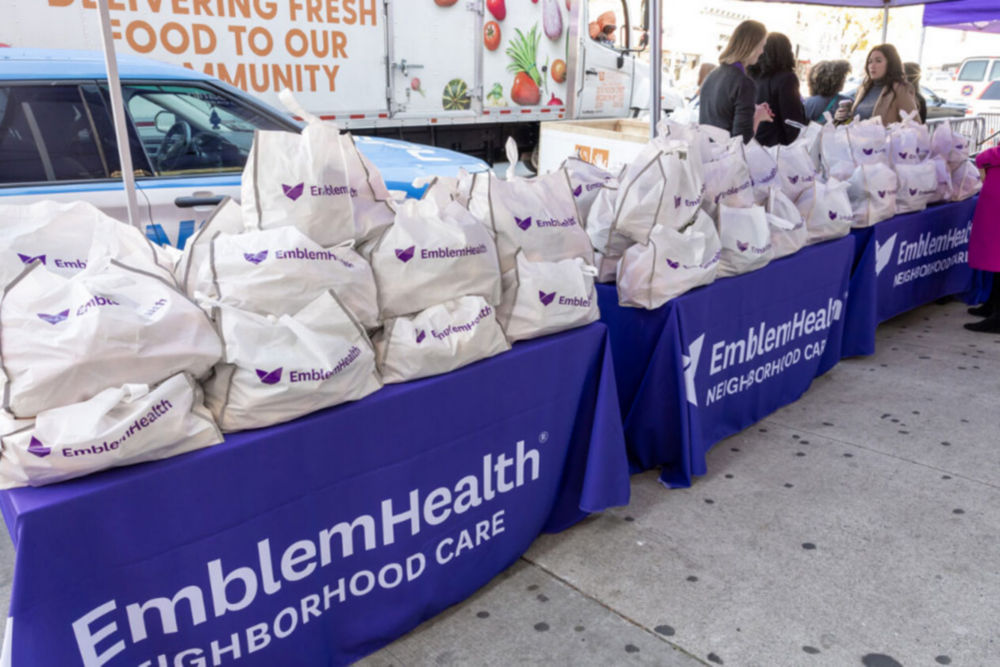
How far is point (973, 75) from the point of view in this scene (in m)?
15.7

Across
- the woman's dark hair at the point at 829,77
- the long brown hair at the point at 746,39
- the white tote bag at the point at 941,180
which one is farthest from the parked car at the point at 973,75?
the long brown hair at the point at 746,39

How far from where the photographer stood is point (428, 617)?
2.16 m

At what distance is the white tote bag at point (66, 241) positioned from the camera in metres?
1.70

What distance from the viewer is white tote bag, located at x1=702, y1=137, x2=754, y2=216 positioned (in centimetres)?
294

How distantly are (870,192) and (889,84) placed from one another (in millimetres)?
1773

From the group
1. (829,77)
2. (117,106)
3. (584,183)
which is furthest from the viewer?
(829,77)

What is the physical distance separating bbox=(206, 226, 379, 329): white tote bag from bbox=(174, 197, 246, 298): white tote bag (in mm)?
22

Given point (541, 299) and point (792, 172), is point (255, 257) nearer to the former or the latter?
point (541, 299)

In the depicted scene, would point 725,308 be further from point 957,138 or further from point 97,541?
point 957,138

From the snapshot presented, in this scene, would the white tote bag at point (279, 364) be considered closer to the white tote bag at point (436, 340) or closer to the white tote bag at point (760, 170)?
the white tote bag at point (436, 340)

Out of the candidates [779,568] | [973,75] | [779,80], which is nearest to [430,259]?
[779,568]

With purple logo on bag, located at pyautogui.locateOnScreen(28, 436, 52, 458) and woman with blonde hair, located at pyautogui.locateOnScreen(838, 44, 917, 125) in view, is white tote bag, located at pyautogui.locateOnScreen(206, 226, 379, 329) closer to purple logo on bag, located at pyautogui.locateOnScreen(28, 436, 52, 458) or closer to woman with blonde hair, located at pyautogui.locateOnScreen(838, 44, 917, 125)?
purple logo on bag, located at pyautogui.locateOnScreen(28, 436, 52, 458)

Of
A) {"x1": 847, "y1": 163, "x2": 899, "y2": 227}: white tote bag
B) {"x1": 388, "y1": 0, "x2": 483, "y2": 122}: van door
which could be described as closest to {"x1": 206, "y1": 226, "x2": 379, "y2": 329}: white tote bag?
{"x1": 847, "y1": 163, "x2": 899, "y2": 227}: white tote bag

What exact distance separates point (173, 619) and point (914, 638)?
1.92 meters
